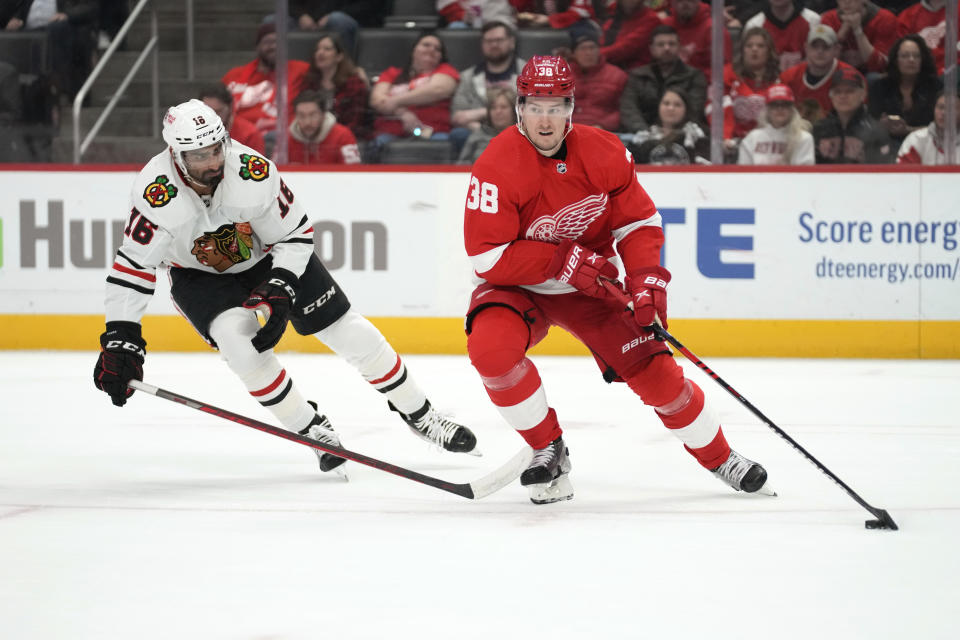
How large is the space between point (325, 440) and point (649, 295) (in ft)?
3.40

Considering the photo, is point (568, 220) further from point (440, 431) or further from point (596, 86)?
point (596, 86)

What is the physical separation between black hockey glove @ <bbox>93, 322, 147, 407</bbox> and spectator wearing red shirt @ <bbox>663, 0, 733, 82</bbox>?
3.64 meters

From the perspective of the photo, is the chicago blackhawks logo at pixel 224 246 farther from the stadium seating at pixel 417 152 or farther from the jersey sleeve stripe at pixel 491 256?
the stadium seating at pixel 417 152

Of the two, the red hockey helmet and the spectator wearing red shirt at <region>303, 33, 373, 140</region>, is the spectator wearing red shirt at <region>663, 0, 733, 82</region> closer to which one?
the spectator wearing red shirt at <region>303, 33, 373, 140</region>

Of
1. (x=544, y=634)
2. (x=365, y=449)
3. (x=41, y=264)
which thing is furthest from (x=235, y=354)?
(x=41, y=264)

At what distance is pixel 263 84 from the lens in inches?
247

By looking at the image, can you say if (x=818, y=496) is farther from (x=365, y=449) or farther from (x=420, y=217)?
(x=420, y=217)

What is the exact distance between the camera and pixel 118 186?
632 centimetres

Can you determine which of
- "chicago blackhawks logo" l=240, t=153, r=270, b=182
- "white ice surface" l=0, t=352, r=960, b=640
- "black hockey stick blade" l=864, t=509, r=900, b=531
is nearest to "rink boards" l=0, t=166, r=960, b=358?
"white ice surface" l=0, t=352, r=960, b=640

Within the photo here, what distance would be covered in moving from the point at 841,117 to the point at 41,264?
13.4 ft

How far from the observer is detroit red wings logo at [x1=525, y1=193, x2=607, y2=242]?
Answer: 10.1 ft

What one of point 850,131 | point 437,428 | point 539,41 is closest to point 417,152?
point 539,41

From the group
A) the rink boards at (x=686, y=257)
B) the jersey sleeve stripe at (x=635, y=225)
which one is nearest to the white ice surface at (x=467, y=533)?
the jersey sleeve stripe at (x=635, y=225)

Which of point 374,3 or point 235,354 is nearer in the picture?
point 235,354
